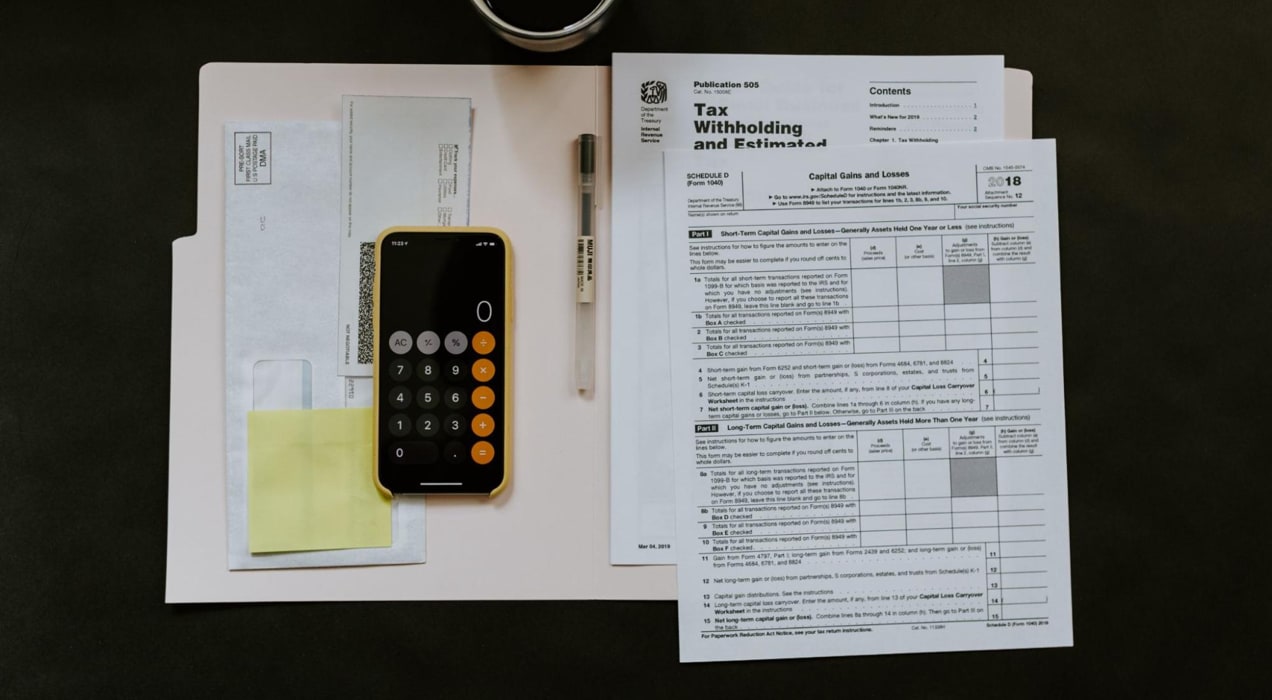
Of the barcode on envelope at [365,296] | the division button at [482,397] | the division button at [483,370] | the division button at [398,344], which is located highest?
the barcode on envelope at [365,296]

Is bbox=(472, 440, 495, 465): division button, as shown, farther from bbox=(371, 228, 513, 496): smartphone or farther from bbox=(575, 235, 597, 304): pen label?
bbox=(575, 235, 597, 304): pen label

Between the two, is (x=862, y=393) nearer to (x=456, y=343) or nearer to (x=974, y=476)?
(x=974, y=476)

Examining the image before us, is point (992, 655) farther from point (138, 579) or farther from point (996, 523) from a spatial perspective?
point (138, 579)

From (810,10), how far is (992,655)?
1.48 ft

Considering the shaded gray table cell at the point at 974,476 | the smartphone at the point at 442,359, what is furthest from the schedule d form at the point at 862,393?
the smartphone at the point at 442,359

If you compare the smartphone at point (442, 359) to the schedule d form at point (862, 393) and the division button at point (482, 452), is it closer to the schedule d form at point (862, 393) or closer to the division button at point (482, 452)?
the division button at point (482, 452)

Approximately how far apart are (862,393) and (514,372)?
0.77 ft

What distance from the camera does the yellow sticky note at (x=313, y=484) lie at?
539 mm

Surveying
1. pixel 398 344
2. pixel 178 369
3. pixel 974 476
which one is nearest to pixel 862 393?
pixel 974 476

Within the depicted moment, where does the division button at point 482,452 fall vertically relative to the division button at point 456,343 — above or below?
below

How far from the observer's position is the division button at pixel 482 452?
1.76 feet

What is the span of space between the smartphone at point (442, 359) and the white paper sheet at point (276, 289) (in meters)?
0.03

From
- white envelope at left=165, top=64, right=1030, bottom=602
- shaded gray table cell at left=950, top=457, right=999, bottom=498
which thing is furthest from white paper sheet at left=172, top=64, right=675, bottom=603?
shaded gray table cell at left=950, top=457, right=999, bottom=498

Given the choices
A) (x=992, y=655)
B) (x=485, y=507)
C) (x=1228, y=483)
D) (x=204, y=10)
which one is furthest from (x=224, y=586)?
(x=1228, y=483)
